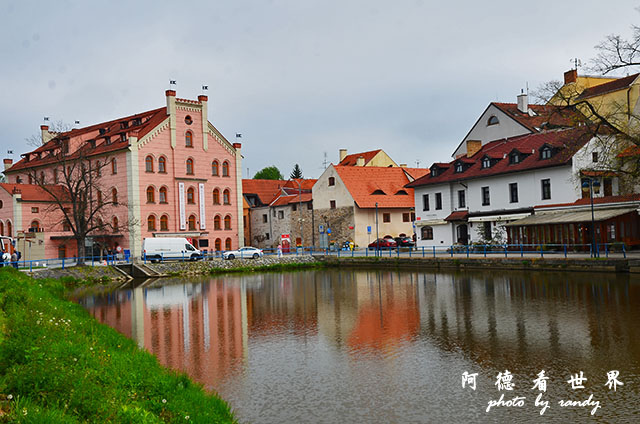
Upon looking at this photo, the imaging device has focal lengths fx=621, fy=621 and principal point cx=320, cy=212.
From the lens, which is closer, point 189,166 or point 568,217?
point 568,217

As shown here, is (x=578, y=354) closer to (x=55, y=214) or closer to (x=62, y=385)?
(x=62, y=385)

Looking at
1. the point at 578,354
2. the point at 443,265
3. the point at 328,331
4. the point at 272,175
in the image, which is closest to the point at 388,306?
the point at 328,331

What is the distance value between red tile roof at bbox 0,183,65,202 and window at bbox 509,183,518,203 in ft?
135

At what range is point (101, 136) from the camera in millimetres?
64500

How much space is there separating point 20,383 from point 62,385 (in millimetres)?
630

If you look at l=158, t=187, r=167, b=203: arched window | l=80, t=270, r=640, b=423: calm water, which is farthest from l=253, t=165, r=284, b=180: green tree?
l=80, t=270, r=640, b=423: calm water

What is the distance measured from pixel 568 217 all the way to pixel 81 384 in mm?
39215

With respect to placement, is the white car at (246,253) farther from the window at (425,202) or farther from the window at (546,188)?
the window at (546,188)

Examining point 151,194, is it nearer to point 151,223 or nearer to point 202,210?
point 151,223

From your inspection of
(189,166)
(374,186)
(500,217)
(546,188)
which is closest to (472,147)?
(374,186)

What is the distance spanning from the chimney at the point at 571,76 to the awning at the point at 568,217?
A: 24.7m

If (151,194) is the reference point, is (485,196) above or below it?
below

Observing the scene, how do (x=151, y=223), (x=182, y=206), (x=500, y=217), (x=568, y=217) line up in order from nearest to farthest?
(x=568, y=217) → (x=500, y=217) → (x=151, y=223) → (x=182, y=206)

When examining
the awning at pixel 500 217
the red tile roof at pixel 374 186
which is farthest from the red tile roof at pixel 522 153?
the red tile roof at pixel 374 186
